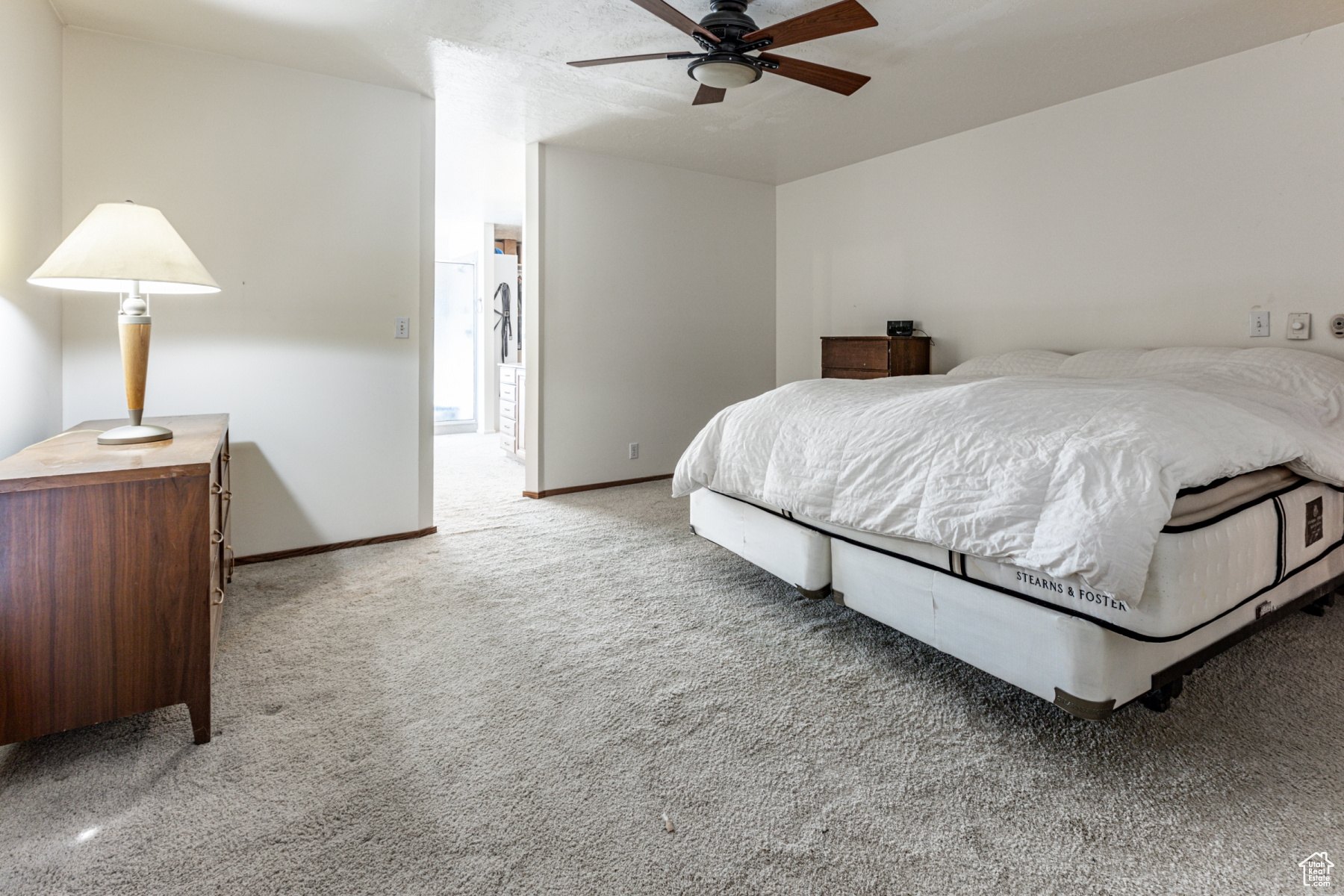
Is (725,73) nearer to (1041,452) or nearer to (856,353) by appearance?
(1041,452)

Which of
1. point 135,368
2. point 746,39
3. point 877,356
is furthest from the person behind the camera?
point 877,356

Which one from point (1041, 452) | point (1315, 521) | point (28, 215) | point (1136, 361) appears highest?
point (28, 215)

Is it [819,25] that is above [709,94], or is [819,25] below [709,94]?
below

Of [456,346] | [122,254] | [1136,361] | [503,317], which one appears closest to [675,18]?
[122,254]

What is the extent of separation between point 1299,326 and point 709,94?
8.74 feet

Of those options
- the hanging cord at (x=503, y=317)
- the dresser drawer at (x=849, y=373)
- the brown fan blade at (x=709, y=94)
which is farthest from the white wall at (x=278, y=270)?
the hanging cord at (x=503, y=317)

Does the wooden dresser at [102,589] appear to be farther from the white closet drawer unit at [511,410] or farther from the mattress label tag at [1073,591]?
the white closet drawer unit at [511,410]

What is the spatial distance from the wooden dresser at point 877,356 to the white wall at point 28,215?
3.84m

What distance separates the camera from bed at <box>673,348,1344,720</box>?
1.36m

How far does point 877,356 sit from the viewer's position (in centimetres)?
408

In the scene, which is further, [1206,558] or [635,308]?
[635,308]

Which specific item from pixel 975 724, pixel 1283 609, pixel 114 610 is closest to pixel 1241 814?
pixel 975 724

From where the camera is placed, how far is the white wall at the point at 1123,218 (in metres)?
2.68

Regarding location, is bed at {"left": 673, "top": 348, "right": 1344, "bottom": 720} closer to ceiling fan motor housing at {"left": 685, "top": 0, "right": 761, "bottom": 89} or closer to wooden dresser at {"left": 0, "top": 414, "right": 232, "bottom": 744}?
ceiling fan motor housing at {"left": 685, "top": 0, "right": 761, "bottom": 89}
